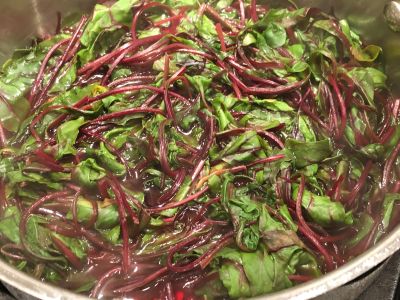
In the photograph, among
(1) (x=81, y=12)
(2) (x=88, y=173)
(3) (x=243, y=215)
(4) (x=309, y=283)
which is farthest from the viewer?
(1) (x=81, y=12)

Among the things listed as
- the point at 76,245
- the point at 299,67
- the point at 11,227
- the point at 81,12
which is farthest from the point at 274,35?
the point at 11,227

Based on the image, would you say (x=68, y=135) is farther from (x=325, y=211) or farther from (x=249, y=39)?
(x=325, y=211)

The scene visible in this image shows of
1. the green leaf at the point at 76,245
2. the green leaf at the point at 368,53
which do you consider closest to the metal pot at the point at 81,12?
the green leaf at the point at 368,53

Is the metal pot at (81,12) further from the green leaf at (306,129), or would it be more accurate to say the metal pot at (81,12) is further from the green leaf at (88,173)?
the green leaf at (88,173)

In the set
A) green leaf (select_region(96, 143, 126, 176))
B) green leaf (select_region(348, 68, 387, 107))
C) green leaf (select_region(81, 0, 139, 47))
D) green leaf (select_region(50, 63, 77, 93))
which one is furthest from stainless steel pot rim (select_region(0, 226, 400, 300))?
green leaf (select_region(81, 0, 139, 47))

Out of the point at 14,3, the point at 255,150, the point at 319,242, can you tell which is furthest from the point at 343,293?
the point at 14,3

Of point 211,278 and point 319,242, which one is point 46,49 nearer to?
point 211,278
